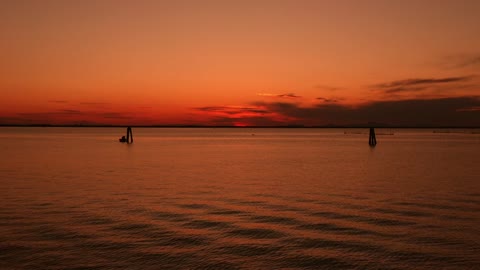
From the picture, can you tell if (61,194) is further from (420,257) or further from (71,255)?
(420,257)

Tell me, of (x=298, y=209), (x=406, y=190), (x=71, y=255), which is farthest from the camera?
(x=406, y=190)

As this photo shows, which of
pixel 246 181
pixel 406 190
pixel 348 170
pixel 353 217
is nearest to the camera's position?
pixel 353 217

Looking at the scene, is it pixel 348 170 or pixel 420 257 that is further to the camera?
pixel 348 170

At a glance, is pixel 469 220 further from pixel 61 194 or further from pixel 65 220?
pixel 61 194

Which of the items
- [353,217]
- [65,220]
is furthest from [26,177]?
[353,217]

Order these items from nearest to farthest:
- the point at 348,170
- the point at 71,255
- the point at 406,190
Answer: the point at 71,255 < the point at 406,190 < the point at 348,170

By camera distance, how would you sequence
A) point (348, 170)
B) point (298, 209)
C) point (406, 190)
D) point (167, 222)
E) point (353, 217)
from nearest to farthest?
point (167, 222) < point (353, 217) < point (298, 209) < point (406, 190) < point (348, 170)

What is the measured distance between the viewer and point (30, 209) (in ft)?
62.7

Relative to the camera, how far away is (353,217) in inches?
708

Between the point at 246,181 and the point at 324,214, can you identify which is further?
the point at 246,181

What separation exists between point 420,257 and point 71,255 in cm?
970

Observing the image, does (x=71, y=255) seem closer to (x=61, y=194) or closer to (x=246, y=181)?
(x=61, y=194)

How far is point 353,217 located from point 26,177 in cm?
2293

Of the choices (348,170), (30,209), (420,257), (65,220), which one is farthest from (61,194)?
(348,170)
